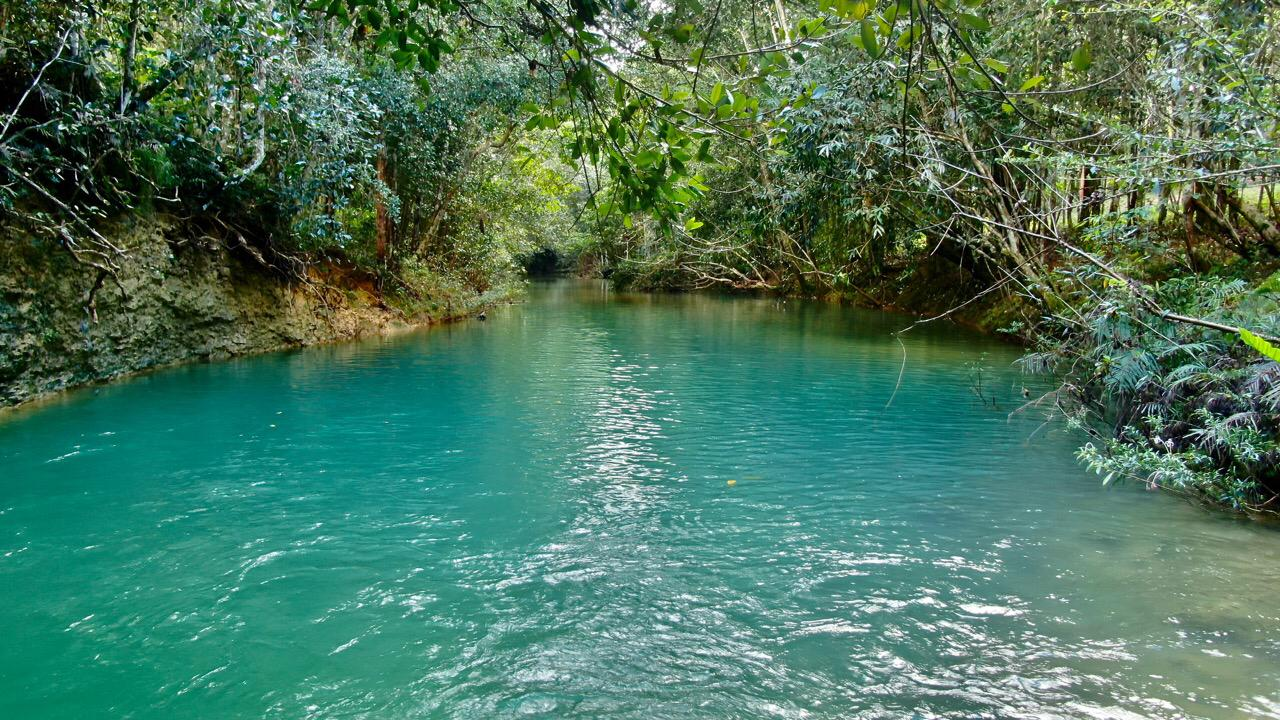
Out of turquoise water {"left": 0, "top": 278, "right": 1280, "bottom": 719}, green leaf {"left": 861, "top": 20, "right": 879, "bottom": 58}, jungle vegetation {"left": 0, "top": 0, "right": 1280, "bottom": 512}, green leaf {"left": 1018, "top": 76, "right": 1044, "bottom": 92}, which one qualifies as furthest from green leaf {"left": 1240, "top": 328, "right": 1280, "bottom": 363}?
turquoise water {"left": 0, "top": 278, "right": 1280, "bottom": 719}

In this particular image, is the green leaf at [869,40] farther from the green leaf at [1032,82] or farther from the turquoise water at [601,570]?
the turquoise water at [601,570]

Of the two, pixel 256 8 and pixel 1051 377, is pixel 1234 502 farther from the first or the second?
pixel 256 8

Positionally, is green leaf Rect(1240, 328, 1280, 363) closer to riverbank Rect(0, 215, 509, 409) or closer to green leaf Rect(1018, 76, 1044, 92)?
green leaf Rect(1018, 76, 1044, 92)

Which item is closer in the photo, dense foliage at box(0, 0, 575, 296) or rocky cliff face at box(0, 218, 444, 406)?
rocky cliff face at box(0, 218, 444, 406)

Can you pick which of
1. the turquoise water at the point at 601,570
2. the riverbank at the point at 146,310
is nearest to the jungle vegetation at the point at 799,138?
the riverbank at the point at 146,310


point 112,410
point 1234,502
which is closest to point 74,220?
point 112,410

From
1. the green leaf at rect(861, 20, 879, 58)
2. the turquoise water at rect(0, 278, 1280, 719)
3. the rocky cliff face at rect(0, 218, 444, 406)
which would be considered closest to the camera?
the green leaf at rect(861, 20, 879, 58)

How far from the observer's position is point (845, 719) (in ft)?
10.5

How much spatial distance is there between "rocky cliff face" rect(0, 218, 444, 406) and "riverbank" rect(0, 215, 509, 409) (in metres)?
0.02

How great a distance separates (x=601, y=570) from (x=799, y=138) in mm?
7076

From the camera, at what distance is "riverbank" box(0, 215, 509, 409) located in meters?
8.21

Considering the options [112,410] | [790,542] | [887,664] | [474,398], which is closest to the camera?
[887,664]

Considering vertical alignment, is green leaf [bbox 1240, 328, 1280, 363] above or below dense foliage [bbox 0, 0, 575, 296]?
below

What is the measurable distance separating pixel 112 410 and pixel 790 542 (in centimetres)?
778
